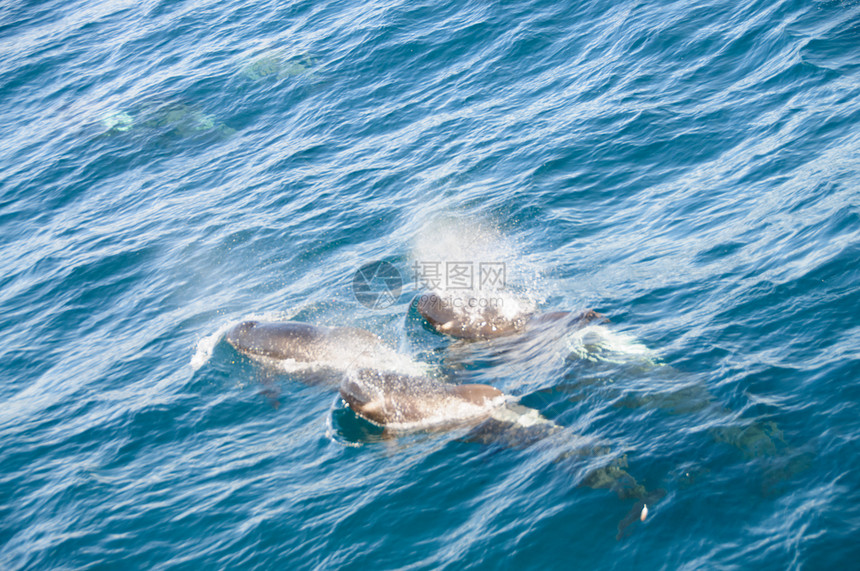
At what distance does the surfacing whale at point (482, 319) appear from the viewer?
1325 cm

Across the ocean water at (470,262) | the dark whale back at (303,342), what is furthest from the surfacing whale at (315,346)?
the ocean water at (470,262)

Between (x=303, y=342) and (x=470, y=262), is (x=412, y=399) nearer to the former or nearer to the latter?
(x=303, y=342)

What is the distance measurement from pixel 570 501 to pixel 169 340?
33.6ft

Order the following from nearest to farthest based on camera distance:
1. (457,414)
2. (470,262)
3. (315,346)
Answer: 1. (457,414)
2. (315,346)
3. (470,262)

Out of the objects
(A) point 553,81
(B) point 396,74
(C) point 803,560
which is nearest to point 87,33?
(B) point 396,74

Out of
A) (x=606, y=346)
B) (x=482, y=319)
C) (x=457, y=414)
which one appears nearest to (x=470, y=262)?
(x=482, y=319)

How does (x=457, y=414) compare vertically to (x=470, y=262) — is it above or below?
below

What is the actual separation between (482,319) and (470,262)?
93.2 inches

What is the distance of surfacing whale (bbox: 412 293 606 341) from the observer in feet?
43.5

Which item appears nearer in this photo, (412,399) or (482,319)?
(412,399)

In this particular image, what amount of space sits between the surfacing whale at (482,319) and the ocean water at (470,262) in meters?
0.33

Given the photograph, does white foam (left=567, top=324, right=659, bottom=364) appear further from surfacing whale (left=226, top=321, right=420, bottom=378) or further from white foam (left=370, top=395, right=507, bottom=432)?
surfacing whale (left=226, top=321, right=420, bottom=378)

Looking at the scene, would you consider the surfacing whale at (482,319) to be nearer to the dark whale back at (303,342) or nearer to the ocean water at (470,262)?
the ocean water at (470,262)

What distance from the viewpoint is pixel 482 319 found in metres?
13.9
